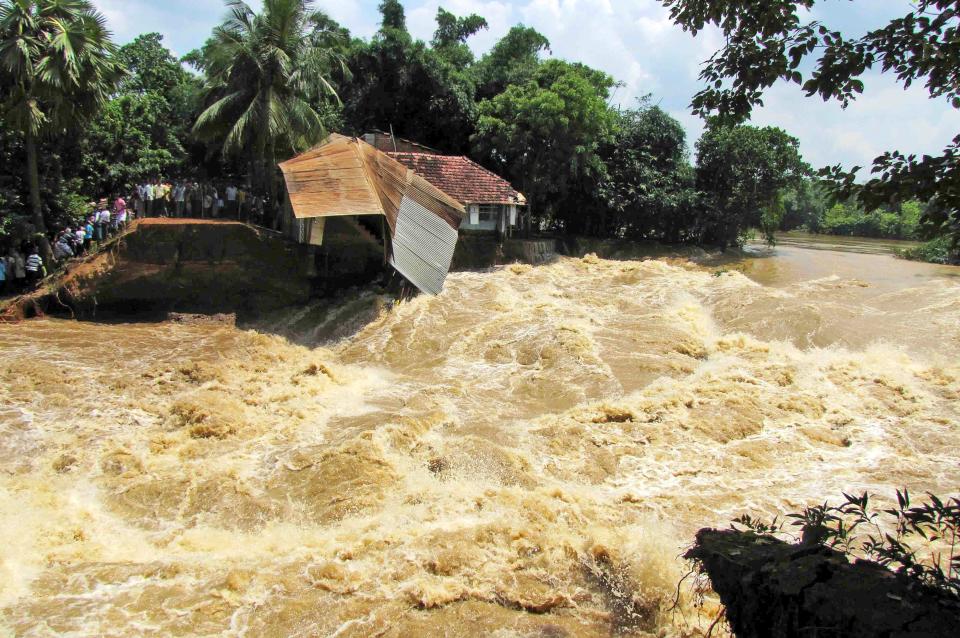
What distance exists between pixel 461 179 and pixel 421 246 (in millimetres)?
6719

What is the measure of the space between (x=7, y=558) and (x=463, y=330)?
988cm

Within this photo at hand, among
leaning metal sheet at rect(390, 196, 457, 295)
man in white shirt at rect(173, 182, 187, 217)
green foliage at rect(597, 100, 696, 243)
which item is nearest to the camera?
leaning metal sheet at rect(390, 196, 457, 295)

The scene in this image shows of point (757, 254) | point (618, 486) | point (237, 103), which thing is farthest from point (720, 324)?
point (237, 103)

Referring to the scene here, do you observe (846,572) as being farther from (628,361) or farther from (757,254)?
(757,254)

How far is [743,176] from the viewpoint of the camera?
25.4 m

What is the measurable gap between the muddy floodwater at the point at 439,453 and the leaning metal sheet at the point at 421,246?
2.29 ft

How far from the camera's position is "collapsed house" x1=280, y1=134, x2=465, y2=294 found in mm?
15742

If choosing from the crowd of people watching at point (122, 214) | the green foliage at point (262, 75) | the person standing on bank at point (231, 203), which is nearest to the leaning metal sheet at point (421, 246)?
the green foliage at point (262, 75)

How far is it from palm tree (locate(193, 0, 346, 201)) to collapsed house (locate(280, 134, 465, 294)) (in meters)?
1.37

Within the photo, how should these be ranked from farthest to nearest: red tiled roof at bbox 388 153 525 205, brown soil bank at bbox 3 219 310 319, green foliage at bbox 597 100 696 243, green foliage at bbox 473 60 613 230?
green foliage at bbox 597 100 696 243, green foliage at bbox 473 60 613 230, red tiled roof at bbox 388 153 525 205, brown soil bank at bbox 3 219 310 319

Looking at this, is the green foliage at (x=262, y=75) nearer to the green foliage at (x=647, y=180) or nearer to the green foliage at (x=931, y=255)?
the green foliage at (x=647, y=180)

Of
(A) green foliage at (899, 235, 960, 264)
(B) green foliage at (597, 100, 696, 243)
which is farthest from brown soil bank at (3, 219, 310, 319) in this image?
(A) green foliage at (899, 235, 960, 264)

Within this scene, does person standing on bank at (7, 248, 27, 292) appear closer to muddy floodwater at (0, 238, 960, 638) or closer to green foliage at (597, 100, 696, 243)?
muddy floodwater at (0, 238, 960, 638)

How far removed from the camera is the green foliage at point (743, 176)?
24.7 m
